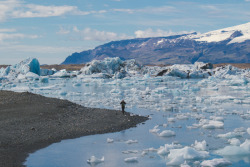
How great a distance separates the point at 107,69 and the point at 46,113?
47531mm

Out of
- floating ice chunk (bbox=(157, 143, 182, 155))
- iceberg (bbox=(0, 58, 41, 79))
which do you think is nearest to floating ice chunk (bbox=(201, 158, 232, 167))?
floating ice chunk (bbox=(157, 143, 182, 155))

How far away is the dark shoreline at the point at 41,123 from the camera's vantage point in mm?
11484

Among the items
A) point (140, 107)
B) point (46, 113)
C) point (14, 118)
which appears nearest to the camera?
point (14, 118)

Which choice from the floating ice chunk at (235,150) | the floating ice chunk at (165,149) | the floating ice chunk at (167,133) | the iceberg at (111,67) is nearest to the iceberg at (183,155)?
the floating ice chunk at (165,149)

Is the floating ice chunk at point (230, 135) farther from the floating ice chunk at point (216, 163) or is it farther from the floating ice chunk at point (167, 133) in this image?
the floating ice chunk at point (216, 163)

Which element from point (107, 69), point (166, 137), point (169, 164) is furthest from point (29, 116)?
point (107, 69)

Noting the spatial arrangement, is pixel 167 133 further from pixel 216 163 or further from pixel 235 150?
pixel 216 163

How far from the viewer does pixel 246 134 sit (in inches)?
522

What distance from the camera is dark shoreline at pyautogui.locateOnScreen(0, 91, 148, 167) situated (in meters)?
11.5

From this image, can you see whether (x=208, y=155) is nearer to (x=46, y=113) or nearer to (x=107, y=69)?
(x=46, y=113)

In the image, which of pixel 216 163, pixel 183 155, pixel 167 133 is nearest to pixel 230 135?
pixel 167 133

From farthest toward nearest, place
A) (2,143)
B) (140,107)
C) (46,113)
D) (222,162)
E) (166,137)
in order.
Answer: (140,107) < (46,113) < (166,137) < (2,143) < (222,162)

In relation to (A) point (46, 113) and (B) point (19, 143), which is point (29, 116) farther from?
(B) point (19, 143)

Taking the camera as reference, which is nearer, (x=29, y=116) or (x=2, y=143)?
(x=2, y=143)
